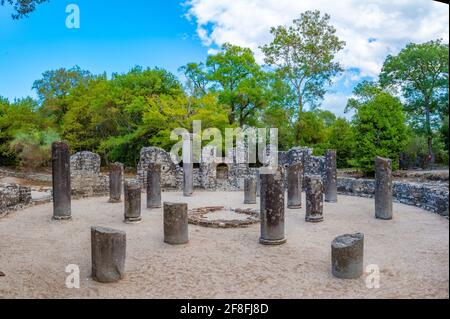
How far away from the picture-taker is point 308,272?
26.5 feet

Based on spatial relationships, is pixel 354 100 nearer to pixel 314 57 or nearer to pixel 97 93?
pixel 314 57

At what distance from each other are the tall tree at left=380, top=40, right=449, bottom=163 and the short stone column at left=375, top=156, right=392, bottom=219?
59.2 ft

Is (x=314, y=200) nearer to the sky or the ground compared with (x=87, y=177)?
nearer to the ground

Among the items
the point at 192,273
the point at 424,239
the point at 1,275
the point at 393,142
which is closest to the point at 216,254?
the point at 192,273

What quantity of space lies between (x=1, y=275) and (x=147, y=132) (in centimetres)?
2321

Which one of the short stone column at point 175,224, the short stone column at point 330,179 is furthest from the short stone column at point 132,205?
the short stone column at point 330,179

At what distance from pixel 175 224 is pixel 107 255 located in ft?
10.1

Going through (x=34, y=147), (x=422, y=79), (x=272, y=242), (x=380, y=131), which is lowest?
(x=272, y=242)

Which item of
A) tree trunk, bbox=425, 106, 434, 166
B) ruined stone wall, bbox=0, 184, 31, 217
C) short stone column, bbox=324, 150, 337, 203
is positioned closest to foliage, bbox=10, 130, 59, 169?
ruined stone wall, bbox=0, 184, 31, 217

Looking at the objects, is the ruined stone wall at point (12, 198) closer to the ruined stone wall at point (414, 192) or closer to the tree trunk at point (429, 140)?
the ruined stone wall at point (414, 192)

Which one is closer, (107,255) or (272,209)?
(107,255)

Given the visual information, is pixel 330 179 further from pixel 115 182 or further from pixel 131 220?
pixel 115 182

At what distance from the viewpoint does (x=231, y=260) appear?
8922mm

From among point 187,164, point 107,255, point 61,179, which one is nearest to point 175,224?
point 107,255
